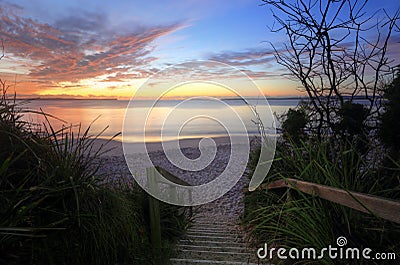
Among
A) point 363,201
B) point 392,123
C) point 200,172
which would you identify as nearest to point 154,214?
point 363,201

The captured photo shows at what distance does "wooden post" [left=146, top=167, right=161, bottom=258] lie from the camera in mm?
3193

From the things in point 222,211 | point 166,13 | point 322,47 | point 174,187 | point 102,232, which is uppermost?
point 166,13

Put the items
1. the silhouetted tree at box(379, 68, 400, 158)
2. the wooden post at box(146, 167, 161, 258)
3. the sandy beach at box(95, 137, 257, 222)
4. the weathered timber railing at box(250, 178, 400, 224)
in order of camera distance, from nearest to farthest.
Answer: the weathered timber railing at box(250, 178, 400, 224) → the silhouetted tree at box(379, 68, 400, 158) → the wooden post at box(146, 167, 161, 258) → the sandy beach at box(95, 137, 257, 222)

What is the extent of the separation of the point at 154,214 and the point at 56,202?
4.92 feet

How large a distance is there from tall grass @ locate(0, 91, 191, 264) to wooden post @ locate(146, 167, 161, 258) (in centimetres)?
66

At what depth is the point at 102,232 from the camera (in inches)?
82.7

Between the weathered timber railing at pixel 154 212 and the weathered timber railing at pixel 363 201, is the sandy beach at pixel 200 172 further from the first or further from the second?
the weathered timber railing at pixel 363 201

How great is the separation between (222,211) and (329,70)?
15.3ft

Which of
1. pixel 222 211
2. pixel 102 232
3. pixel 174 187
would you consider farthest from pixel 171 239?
pixel 222 211

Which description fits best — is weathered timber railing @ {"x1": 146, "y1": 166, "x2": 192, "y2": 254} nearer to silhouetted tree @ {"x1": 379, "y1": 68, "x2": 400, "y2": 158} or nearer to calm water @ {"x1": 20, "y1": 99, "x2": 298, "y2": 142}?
calm water @ {"x1": 20, "y1": 99, "x2": 298, "y2": 142}

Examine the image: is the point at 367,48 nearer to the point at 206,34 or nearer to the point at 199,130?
the point at 206,34

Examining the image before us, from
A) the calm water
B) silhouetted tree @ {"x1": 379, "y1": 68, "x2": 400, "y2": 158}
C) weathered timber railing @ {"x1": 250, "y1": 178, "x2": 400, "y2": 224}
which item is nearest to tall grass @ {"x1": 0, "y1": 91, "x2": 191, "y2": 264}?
the calm water

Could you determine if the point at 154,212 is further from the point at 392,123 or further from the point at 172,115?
the point at 392,123

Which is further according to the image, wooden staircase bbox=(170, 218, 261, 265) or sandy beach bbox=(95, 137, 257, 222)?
sandy beach bbox=(95, 137, 257, 222)
